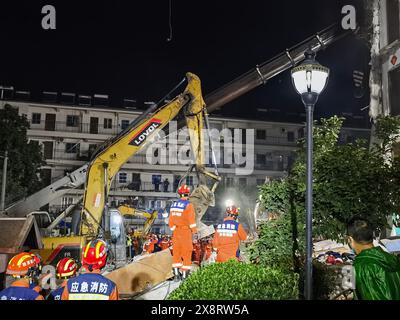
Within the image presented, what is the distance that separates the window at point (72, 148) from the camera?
45.0 m

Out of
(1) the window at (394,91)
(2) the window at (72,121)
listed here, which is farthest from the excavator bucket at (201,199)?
(2) the window at (72,121)

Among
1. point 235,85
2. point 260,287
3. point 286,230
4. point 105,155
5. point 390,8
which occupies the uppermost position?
point 390,8

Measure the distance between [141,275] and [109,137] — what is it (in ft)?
122

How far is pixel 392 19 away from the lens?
14492mm

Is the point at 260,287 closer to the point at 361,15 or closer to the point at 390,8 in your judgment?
the point at 390,8

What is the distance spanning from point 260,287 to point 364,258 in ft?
3.82

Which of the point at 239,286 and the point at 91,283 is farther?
the point at 239,286

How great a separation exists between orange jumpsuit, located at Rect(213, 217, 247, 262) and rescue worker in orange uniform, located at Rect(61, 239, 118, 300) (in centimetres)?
562

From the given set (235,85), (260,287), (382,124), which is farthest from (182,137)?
(260,287)

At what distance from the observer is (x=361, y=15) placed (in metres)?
16.1

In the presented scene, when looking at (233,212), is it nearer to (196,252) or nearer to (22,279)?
(196,252)

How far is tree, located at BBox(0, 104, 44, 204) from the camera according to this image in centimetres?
2693

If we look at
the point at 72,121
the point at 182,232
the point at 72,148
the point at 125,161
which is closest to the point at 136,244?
the point at 125,161

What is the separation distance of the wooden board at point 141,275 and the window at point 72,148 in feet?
123
